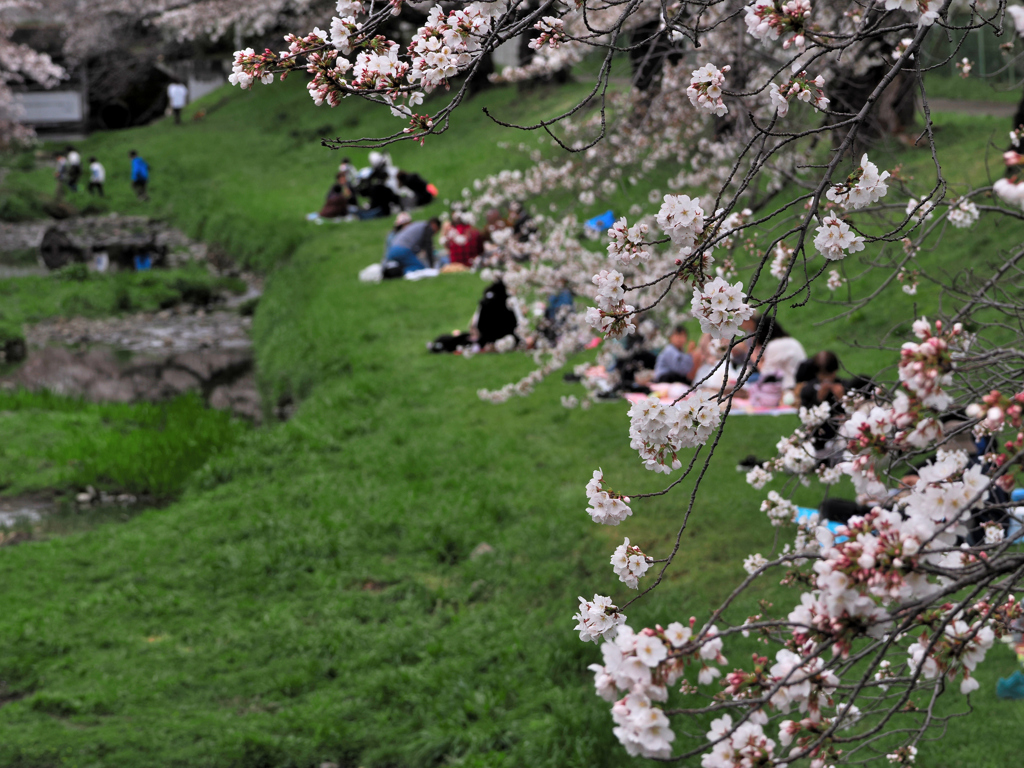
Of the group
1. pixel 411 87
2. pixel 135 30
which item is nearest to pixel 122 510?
pixel 411 87

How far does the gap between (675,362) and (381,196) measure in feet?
31.9

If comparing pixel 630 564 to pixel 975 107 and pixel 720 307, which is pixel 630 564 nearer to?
pixel 720 307

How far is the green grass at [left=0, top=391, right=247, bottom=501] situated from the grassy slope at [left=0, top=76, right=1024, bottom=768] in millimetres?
495

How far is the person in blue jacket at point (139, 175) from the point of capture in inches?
860

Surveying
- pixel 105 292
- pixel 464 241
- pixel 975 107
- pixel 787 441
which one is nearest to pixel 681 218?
pixel 787 441

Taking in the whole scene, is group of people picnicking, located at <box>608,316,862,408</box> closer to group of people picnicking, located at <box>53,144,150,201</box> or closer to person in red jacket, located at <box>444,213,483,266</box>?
person in red jacket, located at <box>444,213,483,266</box>

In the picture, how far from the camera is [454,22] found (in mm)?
2119

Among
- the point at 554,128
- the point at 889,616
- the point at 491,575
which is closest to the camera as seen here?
the point at 889,616

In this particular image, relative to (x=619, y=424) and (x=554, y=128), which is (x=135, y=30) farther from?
(x=619, y=424)

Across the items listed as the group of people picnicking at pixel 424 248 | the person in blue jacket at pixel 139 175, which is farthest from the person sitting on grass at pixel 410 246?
the person in blue jacket at pixel 139 175

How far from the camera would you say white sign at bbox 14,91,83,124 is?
1121 inches

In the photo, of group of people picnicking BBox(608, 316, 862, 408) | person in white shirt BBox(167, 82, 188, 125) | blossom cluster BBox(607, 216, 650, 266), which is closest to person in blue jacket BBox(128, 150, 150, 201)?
person in white shirt BBox(167, 82, 188, 125)

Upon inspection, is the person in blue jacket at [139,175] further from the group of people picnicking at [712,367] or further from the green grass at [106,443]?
the group of people picnicking at [712,367]

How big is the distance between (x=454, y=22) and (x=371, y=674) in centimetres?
380
